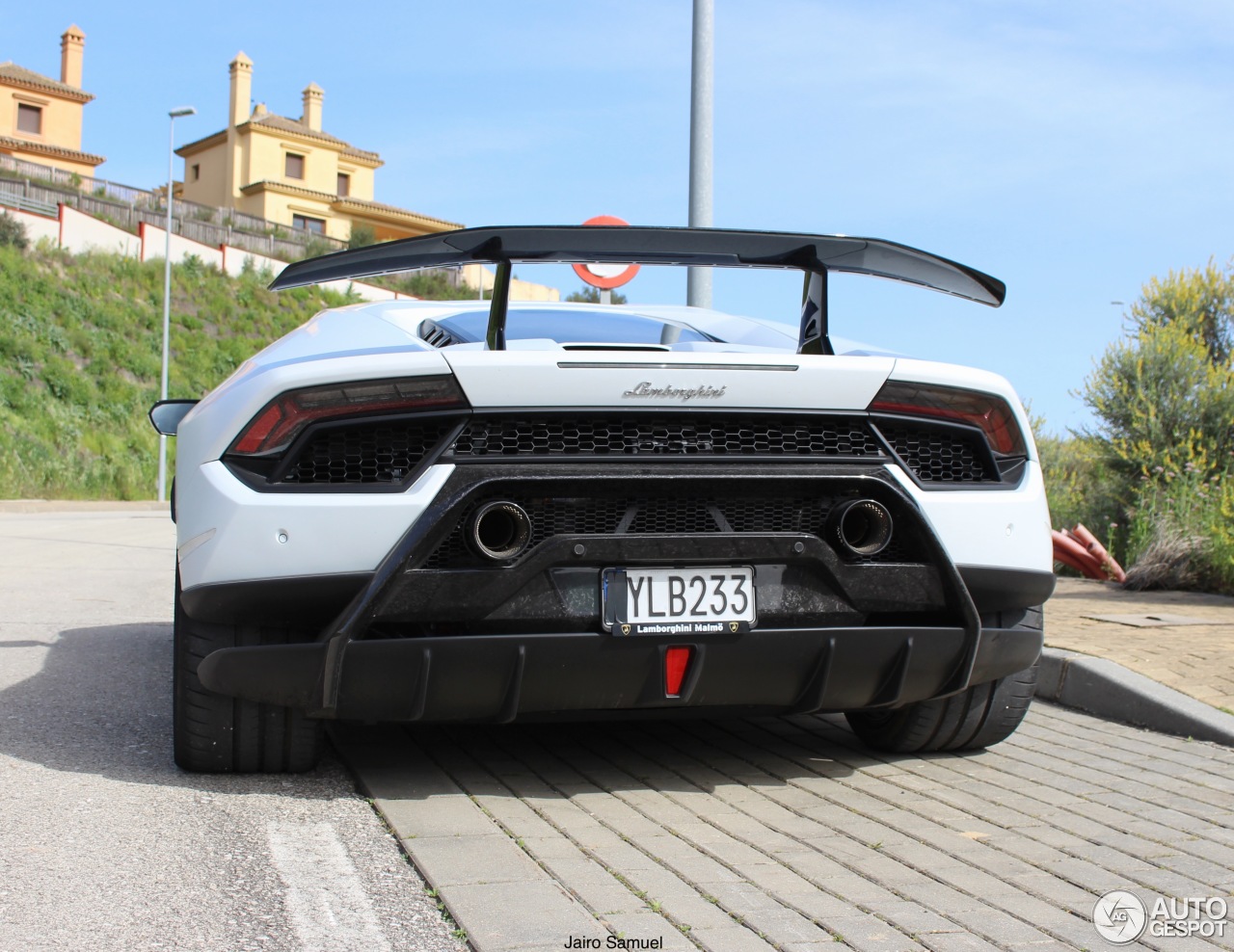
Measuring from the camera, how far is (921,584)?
11.2 feet

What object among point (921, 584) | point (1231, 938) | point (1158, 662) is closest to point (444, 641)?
point (921, 584)

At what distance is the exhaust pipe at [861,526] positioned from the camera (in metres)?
Answer: 3.32

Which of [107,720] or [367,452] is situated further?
[107,720]

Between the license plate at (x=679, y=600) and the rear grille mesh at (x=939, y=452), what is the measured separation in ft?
1.74

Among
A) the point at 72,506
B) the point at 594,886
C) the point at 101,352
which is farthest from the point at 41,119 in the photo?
the point at 594,886

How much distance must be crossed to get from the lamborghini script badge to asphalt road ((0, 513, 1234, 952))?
1.05m

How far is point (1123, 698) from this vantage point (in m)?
4.87

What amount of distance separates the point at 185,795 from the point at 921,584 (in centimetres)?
197

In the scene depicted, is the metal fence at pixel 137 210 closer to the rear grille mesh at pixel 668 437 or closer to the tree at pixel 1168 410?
the tree at pixel 1168 410

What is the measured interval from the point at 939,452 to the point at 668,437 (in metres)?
0.77

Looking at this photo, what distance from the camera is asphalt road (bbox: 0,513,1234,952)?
2.51m

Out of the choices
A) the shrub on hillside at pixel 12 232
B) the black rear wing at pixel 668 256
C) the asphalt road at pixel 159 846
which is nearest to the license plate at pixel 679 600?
the black rear wing at pixel 668 256

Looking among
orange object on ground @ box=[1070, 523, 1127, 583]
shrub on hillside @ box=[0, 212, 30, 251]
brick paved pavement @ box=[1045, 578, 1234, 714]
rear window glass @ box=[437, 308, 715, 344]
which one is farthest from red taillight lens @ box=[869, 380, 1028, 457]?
shrub on hillside @ box=[0, 212, 30, 251]

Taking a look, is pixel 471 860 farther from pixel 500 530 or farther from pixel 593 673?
pixel 500 530
